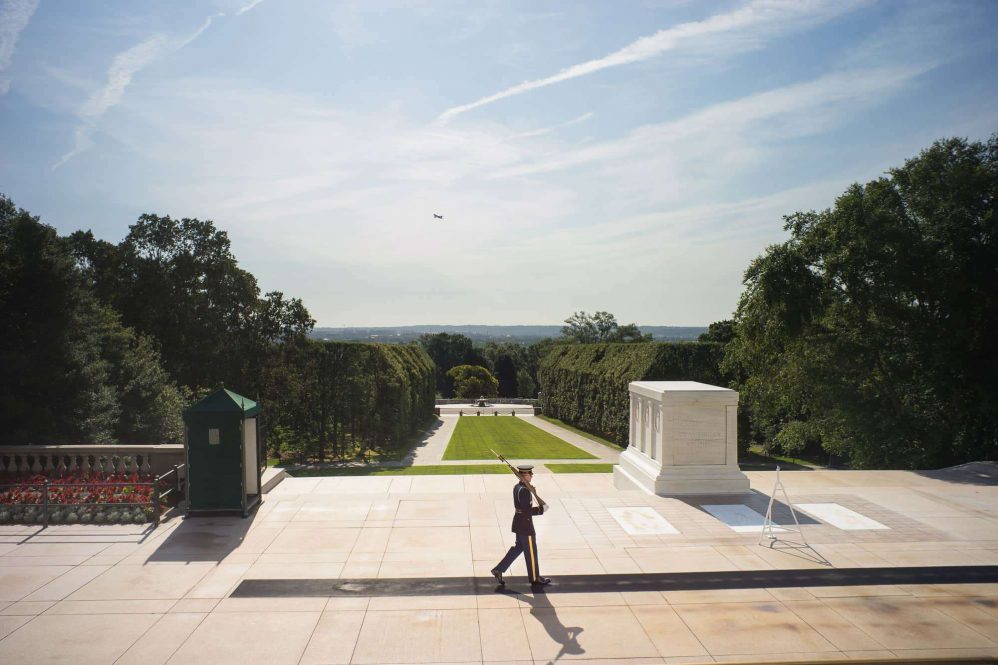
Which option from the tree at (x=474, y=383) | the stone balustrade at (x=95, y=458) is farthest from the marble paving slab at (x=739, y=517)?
the tree at (x=474, y=383)

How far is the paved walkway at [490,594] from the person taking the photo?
7426mm

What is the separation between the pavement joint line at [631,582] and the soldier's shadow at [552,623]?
0.48 feet

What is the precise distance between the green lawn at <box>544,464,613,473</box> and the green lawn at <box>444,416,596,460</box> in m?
3.13

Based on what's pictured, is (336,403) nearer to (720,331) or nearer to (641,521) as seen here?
(641,521)

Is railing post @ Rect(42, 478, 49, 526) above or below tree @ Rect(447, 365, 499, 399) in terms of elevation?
above

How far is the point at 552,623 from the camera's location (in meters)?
8.02

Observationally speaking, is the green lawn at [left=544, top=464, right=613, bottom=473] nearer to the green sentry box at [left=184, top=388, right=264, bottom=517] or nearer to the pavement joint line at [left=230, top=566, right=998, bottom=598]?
the green sentry box at [left=184, top=388, right=264, bottom=517]

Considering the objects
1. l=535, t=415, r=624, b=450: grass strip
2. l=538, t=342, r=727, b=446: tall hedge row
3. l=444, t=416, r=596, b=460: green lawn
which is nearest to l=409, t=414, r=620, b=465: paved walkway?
l=535, t=415, r=624, b=450: grass strip

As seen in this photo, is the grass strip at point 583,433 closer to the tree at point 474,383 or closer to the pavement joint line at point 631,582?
the pavement joint line at point 631,582

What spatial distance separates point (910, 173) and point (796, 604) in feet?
59.4

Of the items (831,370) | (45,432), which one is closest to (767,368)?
(831,370)

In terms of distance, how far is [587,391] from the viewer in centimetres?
4669

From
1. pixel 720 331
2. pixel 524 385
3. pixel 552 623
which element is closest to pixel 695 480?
pixel 552 623

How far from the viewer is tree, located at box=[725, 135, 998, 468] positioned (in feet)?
65.6
